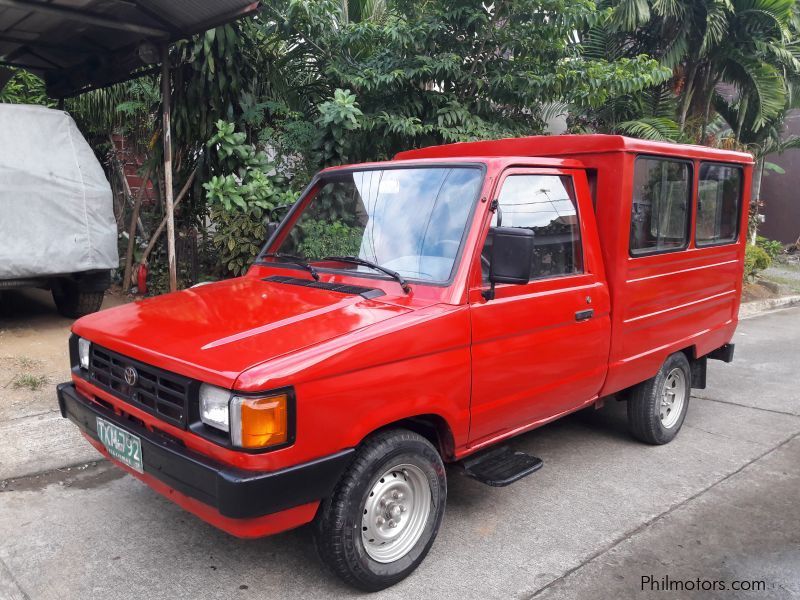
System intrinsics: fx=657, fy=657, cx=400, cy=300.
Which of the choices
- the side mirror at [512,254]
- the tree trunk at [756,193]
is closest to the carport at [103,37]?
the side mirror at [512,254]

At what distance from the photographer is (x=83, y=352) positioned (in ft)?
11.2

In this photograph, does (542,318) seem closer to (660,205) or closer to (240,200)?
(660,205)

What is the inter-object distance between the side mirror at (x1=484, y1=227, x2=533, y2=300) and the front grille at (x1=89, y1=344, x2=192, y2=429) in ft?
4.91

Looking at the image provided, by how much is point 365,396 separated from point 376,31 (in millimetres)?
5902

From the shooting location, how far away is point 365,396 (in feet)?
9.05

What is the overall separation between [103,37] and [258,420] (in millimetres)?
6641

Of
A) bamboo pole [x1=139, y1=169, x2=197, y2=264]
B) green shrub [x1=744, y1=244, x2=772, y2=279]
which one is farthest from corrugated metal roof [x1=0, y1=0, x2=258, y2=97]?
green shrub [x1=744, y1=244, x2=772, y2=279]

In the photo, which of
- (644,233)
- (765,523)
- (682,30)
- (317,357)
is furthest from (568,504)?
(682,30)

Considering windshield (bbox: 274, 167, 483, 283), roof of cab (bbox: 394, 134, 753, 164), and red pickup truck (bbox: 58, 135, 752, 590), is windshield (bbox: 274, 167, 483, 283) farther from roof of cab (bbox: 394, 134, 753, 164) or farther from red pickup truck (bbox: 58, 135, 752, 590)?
roof of cab (bbox: 394, 134, 753, 164)

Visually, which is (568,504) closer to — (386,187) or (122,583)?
(386,187)

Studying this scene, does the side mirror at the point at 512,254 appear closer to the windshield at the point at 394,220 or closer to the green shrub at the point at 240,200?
the windshield at the point at 394,220

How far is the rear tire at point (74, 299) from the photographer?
685 cm

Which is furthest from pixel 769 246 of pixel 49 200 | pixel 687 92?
pixel 49 200

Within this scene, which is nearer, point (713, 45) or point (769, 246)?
point (713, 45)
